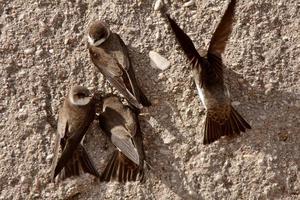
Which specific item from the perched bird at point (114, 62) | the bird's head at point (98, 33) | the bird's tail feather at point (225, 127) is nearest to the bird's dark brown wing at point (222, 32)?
the bird's tail feather at point (225, 127)

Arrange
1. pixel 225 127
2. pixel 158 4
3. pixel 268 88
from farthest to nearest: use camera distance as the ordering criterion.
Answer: pixel 158 4 < pixel 268 88 < pixel 225 127

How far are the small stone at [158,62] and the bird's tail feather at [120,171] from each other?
48 cm

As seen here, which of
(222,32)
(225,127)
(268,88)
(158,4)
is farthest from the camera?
(158,4)

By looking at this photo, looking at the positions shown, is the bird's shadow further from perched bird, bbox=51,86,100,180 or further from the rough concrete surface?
perched bird, bbox=51,86,100,180

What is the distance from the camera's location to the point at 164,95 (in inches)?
154

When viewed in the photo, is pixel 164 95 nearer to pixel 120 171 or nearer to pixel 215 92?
pixel 215 92

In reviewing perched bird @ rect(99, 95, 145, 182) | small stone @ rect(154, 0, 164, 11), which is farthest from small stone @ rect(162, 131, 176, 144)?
small stone @ rect(154, 0, 164, 11)

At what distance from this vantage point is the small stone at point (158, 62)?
3.94 m

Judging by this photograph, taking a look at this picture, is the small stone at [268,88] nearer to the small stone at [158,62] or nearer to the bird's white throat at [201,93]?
the bird's white throat at [201,93]

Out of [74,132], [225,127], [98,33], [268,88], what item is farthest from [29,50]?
[268,88]

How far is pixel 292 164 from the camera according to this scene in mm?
3809

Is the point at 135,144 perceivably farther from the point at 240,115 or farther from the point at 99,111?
the point at 240,115

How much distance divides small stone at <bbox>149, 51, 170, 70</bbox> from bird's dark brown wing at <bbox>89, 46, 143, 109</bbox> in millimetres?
207

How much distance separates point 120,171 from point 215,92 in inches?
22.9
